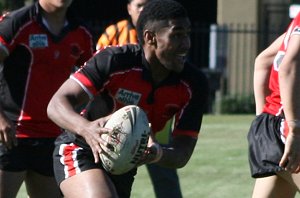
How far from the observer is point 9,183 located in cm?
736

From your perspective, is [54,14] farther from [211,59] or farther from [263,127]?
[211,59]

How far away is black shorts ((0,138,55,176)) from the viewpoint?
7.41m

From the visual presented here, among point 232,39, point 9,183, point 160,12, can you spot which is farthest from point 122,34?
point 232,39

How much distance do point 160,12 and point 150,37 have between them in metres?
0.16

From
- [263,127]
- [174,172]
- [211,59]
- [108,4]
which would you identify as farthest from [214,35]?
[263,127]

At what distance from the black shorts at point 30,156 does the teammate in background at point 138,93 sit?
3.27 feet

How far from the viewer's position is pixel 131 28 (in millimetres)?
9219

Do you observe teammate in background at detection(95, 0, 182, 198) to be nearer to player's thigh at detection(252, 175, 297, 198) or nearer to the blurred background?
player's thigh at detection(252, 175, 297, 198)


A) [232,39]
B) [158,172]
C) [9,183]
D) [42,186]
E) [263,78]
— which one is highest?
[263,78]

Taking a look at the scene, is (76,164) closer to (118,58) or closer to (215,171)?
(118,58)

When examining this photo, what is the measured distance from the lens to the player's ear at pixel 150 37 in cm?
617

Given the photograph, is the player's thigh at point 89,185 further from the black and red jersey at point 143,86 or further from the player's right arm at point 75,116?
the black and red jersey at point 143,86

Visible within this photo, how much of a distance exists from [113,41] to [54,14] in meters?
1.62

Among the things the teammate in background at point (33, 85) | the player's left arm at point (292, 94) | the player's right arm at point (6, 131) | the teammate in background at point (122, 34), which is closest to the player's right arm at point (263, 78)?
the player's left arm at point (292, 94)
